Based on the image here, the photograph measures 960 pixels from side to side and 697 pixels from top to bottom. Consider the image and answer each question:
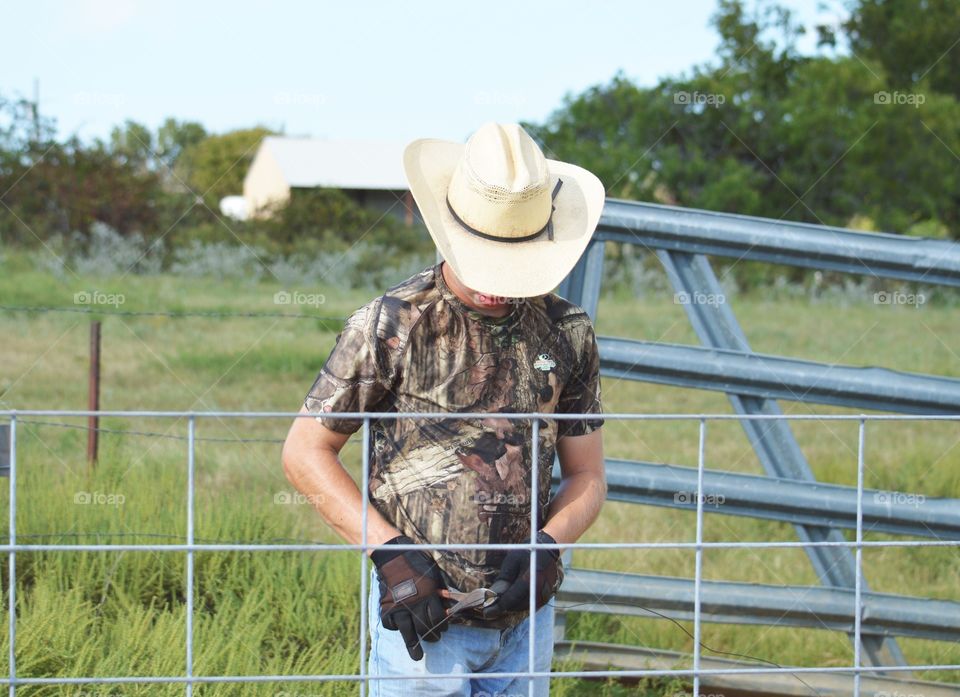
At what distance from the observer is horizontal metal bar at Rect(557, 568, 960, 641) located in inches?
127

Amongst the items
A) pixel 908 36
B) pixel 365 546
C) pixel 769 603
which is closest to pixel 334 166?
pixel 908 36

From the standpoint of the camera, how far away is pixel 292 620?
10.5ft

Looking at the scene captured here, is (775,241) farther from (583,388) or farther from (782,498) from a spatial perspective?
(583,388)

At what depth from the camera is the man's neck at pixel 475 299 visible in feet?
6.79

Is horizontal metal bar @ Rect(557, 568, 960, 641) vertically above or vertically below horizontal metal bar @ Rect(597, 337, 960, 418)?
below

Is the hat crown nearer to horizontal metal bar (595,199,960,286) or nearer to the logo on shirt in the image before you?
the logo on shirt

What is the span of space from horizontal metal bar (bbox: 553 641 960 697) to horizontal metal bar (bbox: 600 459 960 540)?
1.48 feet

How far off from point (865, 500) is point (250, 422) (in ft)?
16.2

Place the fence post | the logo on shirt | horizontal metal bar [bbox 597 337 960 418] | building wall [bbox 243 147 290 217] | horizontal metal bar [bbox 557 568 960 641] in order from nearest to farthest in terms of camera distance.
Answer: the logo on shirt, horizontal metal bar [bbox 597 337 960 418], horizontal metal bar [bbox 557 568 960 641], the fence post, building wall [bbox 243 147 290 217]

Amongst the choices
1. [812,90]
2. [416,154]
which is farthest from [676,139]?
[416,154]

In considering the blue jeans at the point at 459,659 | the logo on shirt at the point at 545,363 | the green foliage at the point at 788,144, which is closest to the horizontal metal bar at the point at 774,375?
the logo on shirt at the point at 545,363

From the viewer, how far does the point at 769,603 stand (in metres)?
3.25

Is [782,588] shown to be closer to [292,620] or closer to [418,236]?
[292,620]

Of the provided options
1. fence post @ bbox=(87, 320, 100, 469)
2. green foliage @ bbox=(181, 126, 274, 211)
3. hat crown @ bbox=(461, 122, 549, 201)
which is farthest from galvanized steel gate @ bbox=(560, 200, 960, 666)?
green foliage @ bbox=(181, 126, 274, 211)
